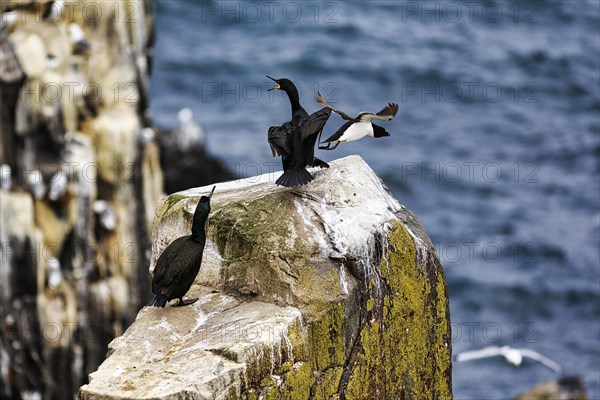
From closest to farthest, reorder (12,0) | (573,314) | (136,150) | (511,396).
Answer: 1. (12,0)
2. (136,150)
3. (511,396)
4. (573,314)

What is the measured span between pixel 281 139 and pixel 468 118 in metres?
33.1

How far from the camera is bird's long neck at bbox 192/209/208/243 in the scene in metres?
9.70

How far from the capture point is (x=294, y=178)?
987 cm

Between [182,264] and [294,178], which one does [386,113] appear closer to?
[294,178]

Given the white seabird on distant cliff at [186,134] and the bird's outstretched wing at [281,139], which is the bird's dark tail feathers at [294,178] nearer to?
the bird's outstretched wing at [281,139]

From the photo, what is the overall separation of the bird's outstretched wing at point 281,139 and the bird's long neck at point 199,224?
0.82 metres

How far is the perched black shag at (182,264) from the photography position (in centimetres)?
964

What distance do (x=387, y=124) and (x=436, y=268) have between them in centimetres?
3042

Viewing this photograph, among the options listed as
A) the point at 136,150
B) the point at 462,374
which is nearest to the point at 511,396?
the point at 462,374

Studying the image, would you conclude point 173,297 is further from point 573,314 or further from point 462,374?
point 573,314

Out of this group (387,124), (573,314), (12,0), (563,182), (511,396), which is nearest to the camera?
(12,0)

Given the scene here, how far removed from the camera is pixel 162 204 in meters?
10.7

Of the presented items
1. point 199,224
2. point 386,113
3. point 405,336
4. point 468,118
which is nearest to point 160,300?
point 199,224

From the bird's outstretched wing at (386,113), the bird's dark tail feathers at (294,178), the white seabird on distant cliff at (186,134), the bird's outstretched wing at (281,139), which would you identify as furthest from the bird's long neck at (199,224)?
the white seabird on distant cliff at (186,134)
